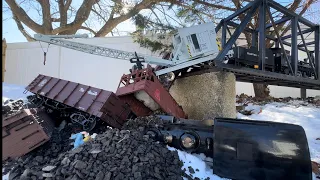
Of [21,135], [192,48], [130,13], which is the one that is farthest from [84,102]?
[130,13]

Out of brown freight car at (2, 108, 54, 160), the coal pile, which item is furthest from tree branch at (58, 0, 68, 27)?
the coal pile

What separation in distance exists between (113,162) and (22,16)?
12942mm

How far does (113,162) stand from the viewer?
3936 millimetres

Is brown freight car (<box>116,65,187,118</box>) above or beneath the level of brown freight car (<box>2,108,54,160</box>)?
above

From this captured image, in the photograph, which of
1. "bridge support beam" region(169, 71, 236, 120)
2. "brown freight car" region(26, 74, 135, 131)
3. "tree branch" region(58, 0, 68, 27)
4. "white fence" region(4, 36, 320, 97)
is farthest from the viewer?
"white fence" region(4, 36, 320, 97)

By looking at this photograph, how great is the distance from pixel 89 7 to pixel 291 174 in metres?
13.6

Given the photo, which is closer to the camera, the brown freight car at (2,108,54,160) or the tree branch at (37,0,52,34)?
the brown freight car at (2,108,54,160)

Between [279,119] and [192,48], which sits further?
[279,119]

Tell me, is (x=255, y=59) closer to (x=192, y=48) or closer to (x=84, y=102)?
(x=192, y=48)

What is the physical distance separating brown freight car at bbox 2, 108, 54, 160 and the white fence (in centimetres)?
→ 1122

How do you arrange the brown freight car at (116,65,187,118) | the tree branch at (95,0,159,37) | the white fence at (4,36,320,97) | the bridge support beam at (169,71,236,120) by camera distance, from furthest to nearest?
the white fence at (4,36,320,97)
the tree branch at (95,0,159,37)
the bridge support beam at (169,71,236,120)
the brown freight car at (116,65,187,118)

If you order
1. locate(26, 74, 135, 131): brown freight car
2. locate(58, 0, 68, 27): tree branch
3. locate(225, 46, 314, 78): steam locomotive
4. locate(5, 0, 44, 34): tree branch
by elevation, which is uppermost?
locate(58, 0, 68, 27): tree branch

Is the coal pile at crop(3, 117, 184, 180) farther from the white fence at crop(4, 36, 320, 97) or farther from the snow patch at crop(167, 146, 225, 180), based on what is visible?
the white fence at crop(4, 36, 320, 97)

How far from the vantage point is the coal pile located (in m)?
3.71
